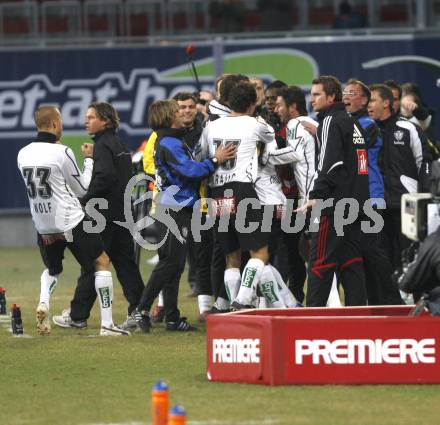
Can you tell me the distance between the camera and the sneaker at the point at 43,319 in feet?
39.1

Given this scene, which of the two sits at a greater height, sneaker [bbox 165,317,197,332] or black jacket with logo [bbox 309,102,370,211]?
black jacket with logo [bbox 309,102,370,211]

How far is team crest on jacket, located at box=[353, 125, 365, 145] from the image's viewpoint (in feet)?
37.3

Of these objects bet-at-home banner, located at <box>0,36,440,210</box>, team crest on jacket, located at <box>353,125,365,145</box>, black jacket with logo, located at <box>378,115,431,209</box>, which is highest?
bet-at-home banner, located at <box>0,36,440,210</box>

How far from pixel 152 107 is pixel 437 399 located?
4.33 meters

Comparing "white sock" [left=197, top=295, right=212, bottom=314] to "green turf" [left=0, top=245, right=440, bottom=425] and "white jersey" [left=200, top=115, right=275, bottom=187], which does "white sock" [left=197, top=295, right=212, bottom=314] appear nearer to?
"green turf" [left=0, top=245, right=440, bottom=425]

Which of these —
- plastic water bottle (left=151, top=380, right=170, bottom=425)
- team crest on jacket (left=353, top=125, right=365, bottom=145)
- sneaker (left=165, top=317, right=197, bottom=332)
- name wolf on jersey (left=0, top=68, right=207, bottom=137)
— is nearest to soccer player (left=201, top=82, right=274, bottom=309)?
sneaker (left=165, top=317, right=197, bottom=332)

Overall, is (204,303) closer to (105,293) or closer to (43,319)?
(105,293)

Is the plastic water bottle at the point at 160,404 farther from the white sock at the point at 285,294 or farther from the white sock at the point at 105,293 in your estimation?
the white sock at the point at 285,294

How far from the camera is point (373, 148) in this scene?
41.7ft

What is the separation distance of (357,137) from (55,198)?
2.51 meters

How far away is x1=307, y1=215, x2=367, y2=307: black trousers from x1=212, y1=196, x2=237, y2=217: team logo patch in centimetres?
85

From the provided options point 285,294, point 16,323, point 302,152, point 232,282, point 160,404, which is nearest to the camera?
point 160,404

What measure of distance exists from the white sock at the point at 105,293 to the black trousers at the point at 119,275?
58cm

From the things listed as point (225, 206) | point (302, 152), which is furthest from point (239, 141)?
point (302, 152)
